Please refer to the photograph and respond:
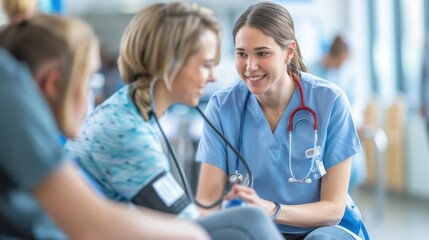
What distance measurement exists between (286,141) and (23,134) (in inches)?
42.6

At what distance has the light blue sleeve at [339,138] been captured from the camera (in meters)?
2.05

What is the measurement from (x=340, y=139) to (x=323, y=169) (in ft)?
0.30

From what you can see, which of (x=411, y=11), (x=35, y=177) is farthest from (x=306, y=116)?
(x=411, y=11)

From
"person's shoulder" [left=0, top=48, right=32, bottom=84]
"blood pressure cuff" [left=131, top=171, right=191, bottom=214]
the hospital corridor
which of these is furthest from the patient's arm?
"blood pressure cuff" [left=131, top=171, right=191, bottom=214]

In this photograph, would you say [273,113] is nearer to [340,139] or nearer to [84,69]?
[340,139]

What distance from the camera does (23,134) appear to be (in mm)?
1102

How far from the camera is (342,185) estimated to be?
2020mm

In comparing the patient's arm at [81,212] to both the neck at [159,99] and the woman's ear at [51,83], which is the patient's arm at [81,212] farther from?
the neck at [159,99]

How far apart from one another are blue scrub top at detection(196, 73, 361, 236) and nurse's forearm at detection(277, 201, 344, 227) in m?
0.07

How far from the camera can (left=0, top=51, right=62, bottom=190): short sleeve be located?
110 cm

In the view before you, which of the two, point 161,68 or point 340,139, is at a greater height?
point 161,68

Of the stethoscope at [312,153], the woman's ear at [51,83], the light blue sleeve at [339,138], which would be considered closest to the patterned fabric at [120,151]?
the woman's ear at [51,83]

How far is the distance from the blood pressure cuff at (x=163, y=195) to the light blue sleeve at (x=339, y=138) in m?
0.61

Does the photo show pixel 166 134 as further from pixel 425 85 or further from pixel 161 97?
pixel 425 85
